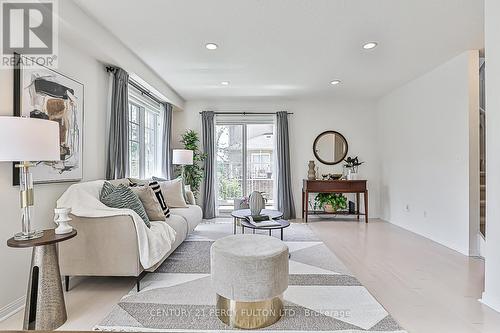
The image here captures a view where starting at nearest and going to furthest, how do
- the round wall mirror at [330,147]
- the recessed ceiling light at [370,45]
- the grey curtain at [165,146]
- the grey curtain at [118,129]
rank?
the recessed ceiling light at [370,45] < the grey curtain at [118,129] < the grey curtain at [165,146] < the round wall mirror at [330,147]

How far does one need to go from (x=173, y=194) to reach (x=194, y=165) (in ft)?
5.17

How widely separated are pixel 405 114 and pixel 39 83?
5.01 meters

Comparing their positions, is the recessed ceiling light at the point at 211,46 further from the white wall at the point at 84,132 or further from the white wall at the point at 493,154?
the white wall at the point at 493,154

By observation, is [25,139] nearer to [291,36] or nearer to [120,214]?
[120,214]

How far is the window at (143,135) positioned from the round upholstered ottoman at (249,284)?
2.85 meters

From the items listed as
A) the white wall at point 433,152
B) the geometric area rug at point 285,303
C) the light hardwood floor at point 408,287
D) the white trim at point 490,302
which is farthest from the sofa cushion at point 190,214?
the white wall at point 433,152

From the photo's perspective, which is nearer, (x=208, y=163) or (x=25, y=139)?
(x=25, y=139)

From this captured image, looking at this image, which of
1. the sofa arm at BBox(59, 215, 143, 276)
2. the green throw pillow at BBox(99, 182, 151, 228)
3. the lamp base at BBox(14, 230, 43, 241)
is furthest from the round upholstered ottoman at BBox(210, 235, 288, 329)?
the lamp base at BBox(14, 230, 43, 241)

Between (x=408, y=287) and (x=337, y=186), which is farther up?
(x=337, y=186)

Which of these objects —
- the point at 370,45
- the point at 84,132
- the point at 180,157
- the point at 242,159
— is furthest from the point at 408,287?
the point at 242,159

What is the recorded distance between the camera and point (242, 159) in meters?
5.91

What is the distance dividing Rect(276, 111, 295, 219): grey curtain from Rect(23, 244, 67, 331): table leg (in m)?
4.19

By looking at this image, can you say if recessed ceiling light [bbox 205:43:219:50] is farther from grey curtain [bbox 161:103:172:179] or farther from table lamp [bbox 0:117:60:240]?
grey curtain [bbox 161:103:172:179]

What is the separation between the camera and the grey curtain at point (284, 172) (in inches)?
220
